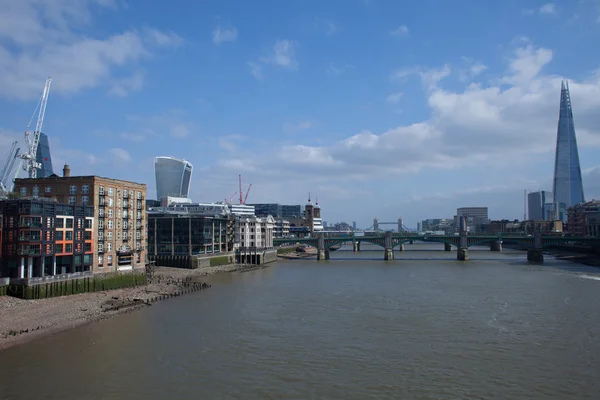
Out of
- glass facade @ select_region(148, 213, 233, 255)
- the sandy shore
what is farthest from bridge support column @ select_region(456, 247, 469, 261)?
the sandy shore

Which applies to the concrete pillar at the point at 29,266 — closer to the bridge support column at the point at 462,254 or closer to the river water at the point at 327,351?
the river water at the point at 327,351

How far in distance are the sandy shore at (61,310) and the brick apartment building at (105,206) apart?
20.5ft

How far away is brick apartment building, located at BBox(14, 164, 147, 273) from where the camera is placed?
58.5 m

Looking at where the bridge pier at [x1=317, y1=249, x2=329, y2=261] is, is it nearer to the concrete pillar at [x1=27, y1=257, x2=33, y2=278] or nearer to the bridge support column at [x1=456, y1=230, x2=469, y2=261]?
the bridge support column at [x1=456, y1=230, x2=469, y2=261]

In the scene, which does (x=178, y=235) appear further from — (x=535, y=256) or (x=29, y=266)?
(x=535, y=256)

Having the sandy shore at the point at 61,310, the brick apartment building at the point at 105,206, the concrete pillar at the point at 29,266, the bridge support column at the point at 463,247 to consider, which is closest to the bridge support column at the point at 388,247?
the bridge support column at the point at 463,247

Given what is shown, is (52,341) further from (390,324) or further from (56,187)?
(56,187)

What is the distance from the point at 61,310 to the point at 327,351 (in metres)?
25.6

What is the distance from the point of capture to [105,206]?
59.8m

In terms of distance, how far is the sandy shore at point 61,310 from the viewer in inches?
1368

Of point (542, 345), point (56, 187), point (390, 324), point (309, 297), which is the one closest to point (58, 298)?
point (56, 187)

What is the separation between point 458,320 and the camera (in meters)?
39.3

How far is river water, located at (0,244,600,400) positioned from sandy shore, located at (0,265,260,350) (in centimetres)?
169

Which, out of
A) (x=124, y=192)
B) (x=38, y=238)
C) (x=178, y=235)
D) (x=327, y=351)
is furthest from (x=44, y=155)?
(x=327, y=351)
